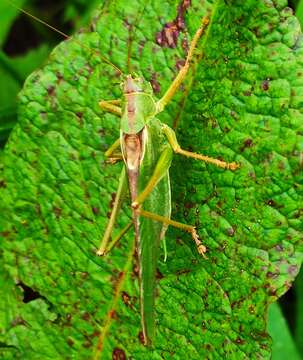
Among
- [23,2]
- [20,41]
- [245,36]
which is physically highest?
[245,36]

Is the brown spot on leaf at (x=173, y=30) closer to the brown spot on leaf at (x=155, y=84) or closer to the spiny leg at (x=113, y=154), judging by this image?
the brown spot on leaf at (x=155, y=84)

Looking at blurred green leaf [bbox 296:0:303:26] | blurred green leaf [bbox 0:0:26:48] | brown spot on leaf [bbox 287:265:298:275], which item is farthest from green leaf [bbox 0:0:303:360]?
blurred green leaf [bbox 0:0:26:48]

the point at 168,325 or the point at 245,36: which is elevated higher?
the point at 245,36

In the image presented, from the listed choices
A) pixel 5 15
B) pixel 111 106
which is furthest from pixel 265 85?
pixel 5 15

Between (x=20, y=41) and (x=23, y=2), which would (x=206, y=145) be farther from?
(x=20, y=41)

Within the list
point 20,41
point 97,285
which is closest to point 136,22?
point 97,285

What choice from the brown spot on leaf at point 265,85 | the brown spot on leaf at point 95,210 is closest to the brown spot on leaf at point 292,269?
the brown spot on leaf at point 265,85
